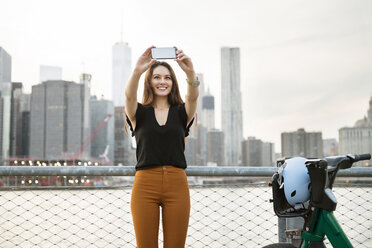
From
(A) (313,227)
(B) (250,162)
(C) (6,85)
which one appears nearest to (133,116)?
(A) (313,227)

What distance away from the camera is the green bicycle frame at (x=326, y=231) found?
157 centimetres

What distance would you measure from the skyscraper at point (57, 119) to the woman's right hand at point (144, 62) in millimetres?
96311

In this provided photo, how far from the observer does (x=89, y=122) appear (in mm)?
105062

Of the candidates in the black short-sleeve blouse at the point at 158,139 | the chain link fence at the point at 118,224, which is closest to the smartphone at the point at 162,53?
the black short-sleeve blouse at the point at 158,139

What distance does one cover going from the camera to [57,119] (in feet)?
330

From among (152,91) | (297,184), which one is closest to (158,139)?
(152,91)

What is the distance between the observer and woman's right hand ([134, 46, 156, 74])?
7.34ft

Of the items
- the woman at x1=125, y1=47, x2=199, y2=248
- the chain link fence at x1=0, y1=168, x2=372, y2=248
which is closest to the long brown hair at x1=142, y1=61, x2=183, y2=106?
the woman at x1=125, y1=47, x2=199, y2=248

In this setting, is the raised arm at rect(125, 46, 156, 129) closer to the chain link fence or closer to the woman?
the woman

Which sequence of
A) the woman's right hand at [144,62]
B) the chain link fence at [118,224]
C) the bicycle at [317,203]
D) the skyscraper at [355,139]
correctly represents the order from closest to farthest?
the bicycle at [317,203]
the woman's right hand at [144,62]
the chain link fence at [118,224]
the skyscraper at [355,139]

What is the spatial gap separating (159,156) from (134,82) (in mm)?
478

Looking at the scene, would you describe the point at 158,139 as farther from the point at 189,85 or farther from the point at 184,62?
the point at 184,62

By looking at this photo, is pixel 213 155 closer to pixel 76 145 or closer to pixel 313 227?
pixel 76 145

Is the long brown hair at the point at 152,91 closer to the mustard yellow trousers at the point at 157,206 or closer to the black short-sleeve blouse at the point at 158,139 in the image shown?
the black short-sleeve blouse at the point at 158,139
